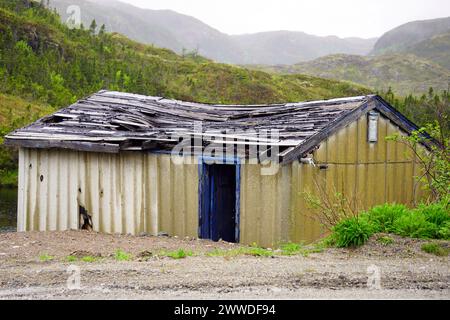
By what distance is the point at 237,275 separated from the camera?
250 inches

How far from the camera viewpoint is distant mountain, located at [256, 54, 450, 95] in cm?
8969

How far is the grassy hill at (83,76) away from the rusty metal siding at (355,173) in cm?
2074

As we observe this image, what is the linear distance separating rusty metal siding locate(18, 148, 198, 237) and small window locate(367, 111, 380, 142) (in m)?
3.79

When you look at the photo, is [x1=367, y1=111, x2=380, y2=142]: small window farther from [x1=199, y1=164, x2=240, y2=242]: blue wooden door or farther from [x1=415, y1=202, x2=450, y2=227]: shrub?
[x1=415, y1=202, x2=450, y2=227]: shrub

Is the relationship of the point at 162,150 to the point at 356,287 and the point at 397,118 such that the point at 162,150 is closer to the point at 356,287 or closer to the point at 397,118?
the point at 397,118

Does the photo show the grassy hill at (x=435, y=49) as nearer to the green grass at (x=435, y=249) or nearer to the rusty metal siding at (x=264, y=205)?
the rusty metal siding at (x=264, y=205)

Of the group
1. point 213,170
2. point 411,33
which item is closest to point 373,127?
point 213,170

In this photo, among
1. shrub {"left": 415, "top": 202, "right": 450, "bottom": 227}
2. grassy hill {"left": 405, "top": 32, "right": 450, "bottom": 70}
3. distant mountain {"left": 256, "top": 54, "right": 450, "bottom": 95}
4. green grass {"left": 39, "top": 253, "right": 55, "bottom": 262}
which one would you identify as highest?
grassy hill {"left": 405, "top": 32, "right": 450, "bottom": 70}

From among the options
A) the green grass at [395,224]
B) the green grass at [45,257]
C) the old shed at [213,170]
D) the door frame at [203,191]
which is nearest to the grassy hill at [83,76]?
the old shed at [213,170]

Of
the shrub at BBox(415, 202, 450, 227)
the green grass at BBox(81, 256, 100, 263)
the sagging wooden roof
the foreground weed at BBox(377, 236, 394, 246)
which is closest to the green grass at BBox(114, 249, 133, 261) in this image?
the green grass at BBox(81, 256, 100, 263)

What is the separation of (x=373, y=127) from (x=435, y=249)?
505 cm

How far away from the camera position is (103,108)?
1528 centimetres

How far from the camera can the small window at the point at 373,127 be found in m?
12.2

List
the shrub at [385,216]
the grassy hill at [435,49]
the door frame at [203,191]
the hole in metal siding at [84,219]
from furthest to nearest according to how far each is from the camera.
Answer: the grassy hill at [435,49]
the hole in metal siding at [84,219]
the door frame at [203,191]
the shrub at [385,216]
